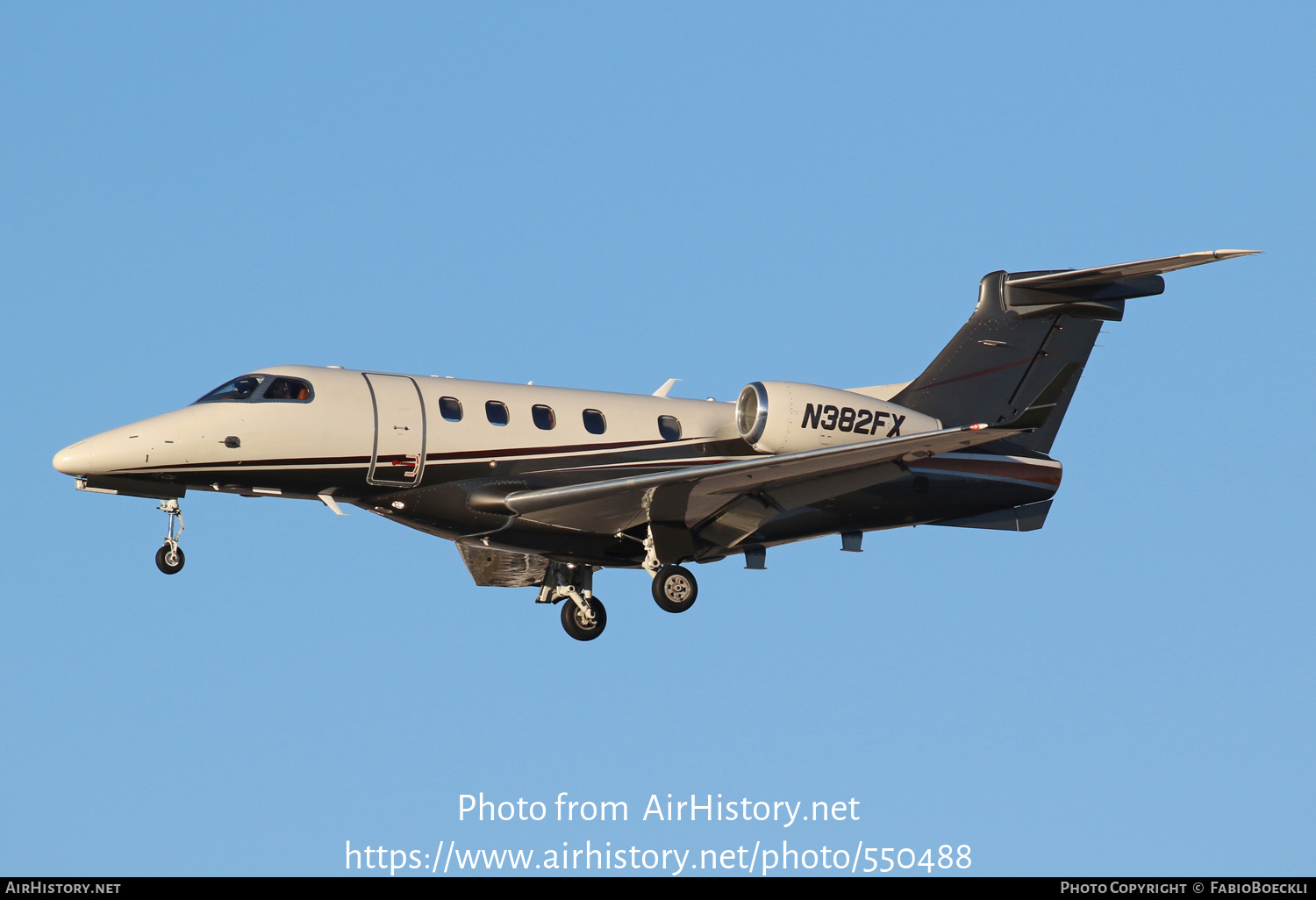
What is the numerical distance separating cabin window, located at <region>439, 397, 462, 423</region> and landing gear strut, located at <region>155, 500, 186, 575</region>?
3873mm

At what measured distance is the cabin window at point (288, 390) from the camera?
21.0 m

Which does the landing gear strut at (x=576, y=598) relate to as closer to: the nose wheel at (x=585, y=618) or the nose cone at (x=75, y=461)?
the nose wheel at (x=585, y=618)

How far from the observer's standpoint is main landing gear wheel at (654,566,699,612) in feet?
73.9

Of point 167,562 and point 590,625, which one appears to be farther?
point 590,625

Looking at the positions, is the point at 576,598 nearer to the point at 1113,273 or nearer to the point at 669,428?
the point at 669,428

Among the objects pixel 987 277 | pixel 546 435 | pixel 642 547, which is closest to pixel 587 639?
pixel 642 547

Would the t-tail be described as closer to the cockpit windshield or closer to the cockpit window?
the cockpit windshield

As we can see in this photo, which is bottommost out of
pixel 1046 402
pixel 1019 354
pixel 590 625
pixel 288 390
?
pixel 590 625

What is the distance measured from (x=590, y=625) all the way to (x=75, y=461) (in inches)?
324

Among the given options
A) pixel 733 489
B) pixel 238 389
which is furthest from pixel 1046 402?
pixel 238 389

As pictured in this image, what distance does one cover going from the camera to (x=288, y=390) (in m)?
21.1

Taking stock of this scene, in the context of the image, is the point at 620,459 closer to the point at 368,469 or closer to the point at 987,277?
the point at 368,469

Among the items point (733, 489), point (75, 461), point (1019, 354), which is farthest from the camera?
point (1019, 354)

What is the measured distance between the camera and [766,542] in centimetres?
2400
